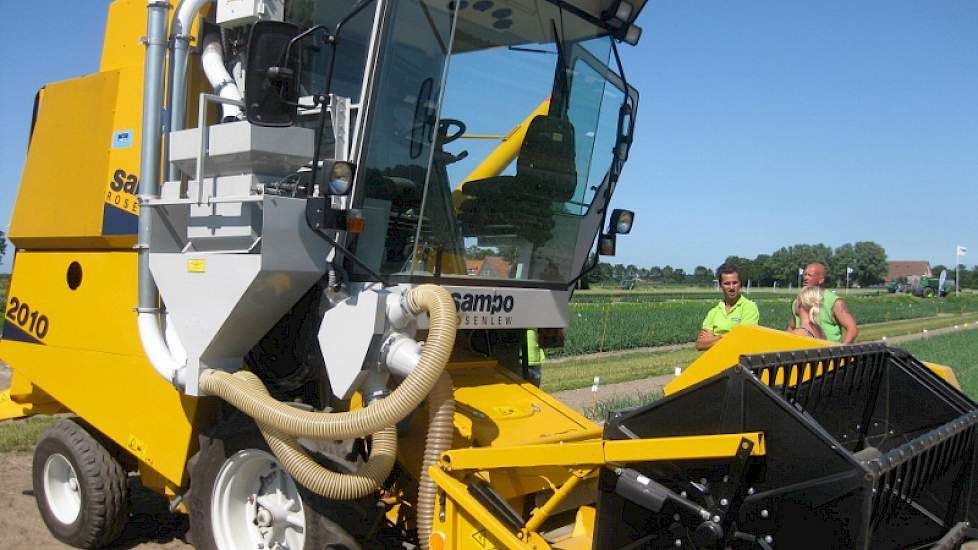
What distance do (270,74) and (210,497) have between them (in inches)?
80.5

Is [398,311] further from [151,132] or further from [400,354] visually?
[151,132]

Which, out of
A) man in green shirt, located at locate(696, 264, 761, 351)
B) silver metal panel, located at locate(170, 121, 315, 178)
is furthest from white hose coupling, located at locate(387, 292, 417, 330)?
man in green shirt, located at locate(696, 264, 761, 351)

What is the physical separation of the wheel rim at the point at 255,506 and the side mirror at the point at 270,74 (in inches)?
61.1

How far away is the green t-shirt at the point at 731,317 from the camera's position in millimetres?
6176

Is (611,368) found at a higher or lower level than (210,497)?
lower

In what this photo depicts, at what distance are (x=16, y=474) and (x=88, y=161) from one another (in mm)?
3016

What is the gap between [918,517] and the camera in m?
3.45

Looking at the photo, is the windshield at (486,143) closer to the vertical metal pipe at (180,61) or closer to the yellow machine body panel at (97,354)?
the vertical metal pipe at (180,61)

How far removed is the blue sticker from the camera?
4.57 m

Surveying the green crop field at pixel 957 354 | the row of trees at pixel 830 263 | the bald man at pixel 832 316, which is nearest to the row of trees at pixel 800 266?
the row of trees at pixel 830 263

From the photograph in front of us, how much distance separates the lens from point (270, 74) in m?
3.45

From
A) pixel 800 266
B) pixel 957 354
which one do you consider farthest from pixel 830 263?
pixel 957 354

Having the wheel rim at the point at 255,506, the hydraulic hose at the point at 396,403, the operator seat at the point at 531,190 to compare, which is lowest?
the wheel rim at the point at 255,506

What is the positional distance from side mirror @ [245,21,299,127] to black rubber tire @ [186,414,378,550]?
1469mm
